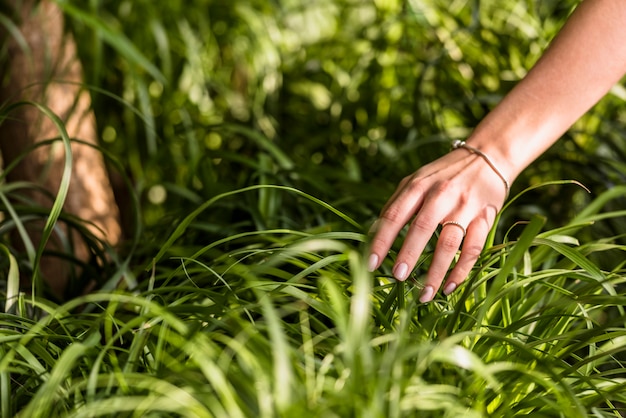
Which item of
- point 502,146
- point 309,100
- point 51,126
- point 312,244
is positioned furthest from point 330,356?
point 309,100

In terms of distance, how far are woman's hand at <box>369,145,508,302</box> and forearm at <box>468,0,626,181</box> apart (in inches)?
1.1

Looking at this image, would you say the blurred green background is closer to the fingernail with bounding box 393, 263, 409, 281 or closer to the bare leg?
the bare leg

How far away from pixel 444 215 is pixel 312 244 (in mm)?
155

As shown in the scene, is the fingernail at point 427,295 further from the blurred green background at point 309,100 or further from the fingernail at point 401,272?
the blurred green background at point 309,100

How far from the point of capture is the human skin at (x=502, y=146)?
68cm

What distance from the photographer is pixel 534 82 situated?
73 cm

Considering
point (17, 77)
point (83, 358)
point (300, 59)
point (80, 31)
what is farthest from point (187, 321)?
point (300, 59)

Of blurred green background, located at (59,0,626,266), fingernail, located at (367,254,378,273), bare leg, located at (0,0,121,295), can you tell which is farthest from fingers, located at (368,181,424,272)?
bare leg, located at (0,0,121,295)

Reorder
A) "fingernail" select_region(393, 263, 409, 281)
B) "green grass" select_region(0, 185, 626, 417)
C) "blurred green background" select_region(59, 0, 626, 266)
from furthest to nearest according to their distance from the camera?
"blurred green background" select_region(59, 0, 626, 266) → "fingernail" select_region(393, 263, 409, 281) → "green grass" select_region(0, 185, 626, 417)

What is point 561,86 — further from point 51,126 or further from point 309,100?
point 309,100

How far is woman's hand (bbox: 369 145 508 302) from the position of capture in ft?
2.22

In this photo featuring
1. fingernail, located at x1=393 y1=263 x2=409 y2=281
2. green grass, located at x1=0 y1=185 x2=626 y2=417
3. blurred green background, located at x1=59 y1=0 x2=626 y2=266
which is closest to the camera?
green grass, located at x1=0 y1=185 x2=626 y2=417

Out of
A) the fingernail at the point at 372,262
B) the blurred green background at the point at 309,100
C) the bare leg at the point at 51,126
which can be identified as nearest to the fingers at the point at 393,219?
the fingernail at the point at 372,262

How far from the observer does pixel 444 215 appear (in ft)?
2.25
